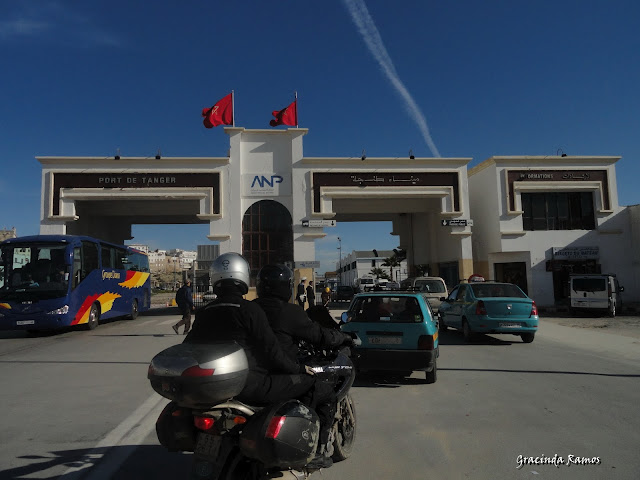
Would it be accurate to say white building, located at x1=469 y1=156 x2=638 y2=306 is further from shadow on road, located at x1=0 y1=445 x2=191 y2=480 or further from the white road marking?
shadow on road, located at x1=0 y1=445 x2=191 y2=480

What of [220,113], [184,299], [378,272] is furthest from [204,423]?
[378,272]

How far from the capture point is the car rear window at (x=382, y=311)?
297 inches

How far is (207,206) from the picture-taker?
2478 centimetres

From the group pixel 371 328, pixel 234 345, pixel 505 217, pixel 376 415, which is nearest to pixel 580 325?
pixel 505 217

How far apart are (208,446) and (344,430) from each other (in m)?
1.74

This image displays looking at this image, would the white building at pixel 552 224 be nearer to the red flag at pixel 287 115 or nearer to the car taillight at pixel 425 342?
the red flag at pixel 287 115

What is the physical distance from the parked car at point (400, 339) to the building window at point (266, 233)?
17.7 metres

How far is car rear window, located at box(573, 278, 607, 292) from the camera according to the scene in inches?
803

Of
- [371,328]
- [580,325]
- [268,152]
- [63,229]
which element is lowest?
[580,325]

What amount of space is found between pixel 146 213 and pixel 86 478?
27153 mm

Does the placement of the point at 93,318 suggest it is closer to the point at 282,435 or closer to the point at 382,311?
the point at 382,311

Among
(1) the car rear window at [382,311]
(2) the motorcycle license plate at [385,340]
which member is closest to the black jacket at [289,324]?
(2) the motorcycle license plate at [385,340]

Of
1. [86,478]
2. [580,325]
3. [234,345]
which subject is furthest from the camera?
[580,325]

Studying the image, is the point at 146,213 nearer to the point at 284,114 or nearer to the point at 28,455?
the point at 284,114
